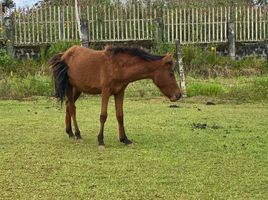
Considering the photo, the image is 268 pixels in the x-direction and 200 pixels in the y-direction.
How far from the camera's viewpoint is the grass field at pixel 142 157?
254 inches

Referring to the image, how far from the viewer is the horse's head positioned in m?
9.13

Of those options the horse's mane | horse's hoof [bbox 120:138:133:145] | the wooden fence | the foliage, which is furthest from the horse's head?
the wooden fence

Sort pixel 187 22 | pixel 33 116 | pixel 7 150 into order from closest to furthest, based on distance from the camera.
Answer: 1. pixel 7 150
2. pixel 33 116
3. pixel 187 22

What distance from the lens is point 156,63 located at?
915 centimetres

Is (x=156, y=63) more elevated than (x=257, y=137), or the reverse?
(x=156, y=63)

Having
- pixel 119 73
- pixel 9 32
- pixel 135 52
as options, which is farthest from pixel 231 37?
pixel 119 73

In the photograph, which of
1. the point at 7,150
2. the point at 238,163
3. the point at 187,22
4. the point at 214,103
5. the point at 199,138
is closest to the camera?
the point at 238,163

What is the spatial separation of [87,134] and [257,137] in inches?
112

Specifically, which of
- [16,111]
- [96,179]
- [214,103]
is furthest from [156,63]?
[214,103]

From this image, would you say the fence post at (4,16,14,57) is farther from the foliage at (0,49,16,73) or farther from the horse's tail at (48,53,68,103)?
the horse's tail at (48,53,68,103)

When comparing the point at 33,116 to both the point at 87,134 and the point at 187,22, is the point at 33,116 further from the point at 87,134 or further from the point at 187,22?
the point at 187,22

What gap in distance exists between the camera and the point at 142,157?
8.18 metres

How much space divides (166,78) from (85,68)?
1.30 m

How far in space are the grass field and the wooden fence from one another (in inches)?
305
